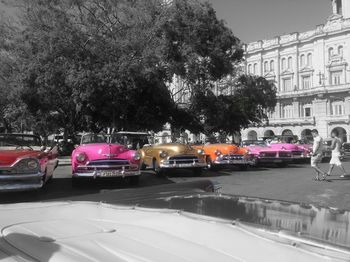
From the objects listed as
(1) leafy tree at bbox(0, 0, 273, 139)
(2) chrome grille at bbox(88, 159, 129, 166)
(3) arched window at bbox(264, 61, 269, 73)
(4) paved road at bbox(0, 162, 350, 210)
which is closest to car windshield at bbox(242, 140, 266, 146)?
(1) leafy tree at bbox(0, 0, 273, 139)

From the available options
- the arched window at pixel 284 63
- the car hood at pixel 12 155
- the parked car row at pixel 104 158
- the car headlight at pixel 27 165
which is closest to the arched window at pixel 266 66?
the arched window at pixel 284 63

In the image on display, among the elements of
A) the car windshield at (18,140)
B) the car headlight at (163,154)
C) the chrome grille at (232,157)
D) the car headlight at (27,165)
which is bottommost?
the car headlight at (27,165)

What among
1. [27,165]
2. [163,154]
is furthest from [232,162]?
[27,165]

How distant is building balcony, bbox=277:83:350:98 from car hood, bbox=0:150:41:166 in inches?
2461

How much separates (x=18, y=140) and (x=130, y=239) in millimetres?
9730

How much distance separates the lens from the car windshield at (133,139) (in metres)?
16.3

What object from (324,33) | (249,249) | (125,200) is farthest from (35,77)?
(324,33)

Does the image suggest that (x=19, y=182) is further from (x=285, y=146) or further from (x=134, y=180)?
(x=285, y=146)

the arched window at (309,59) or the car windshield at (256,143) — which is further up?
the arched window at (309,59)

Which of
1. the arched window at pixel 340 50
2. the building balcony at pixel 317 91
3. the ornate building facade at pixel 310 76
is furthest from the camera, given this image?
the arched window at pixel 340 50

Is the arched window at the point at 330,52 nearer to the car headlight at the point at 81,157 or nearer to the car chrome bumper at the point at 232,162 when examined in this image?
the car chrome bumper at the point at 232,162

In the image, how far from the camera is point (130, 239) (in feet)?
8.09

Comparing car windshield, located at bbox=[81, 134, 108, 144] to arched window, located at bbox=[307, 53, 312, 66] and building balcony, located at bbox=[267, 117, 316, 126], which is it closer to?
building balcony, located at bbox=[267, 117, 316, 126]

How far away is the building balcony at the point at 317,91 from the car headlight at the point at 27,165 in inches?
2469
